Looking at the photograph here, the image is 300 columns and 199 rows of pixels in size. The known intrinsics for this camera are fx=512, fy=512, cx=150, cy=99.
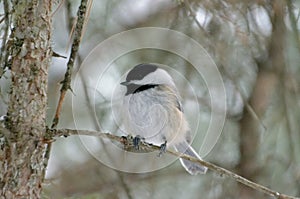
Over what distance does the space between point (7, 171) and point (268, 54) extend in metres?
1.43

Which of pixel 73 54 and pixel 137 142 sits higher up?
pixel 73 54

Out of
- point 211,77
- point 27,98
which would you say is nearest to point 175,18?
point 211,77

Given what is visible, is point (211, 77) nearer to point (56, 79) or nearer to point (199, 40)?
point (199, 40)

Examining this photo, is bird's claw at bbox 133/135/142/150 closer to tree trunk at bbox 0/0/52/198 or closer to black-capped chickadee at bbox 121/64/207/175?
black-capped chickadee at bbox 121/64/207/175

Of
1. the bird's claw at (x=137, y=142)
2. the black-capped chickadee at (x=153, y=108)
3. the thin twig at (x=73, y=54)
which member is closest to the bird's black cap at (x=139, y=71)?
the black-capped chickadee at (x=153, y=108)

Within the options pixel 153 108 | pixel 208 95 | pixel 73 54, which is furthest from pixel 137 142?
pixel 208 95

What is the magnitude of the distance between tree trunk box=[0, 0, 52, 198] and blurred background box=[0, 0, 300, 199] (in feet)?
2.62

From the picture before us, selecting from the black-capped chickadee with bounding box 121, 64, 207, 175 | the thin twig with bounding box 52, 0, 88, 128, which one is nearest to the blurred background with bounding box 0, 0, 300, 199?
the black-capped chickadee with bounding box 121, 64, 207, 175

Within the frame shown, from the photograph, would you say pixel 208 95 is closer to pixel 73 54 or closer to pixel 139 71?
pixel 139 71

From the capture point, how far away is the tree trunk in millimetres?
1039

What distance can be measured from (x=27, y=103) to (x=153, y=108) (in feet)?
2.40

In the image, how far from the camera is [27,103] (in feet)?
3.47

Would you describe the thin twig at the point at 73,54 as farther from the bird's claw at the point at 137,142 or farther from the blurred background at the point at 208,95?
the blurred background at the point at 208,95

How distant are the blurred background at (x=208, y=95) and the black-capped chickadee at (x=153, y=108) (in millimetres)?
186
